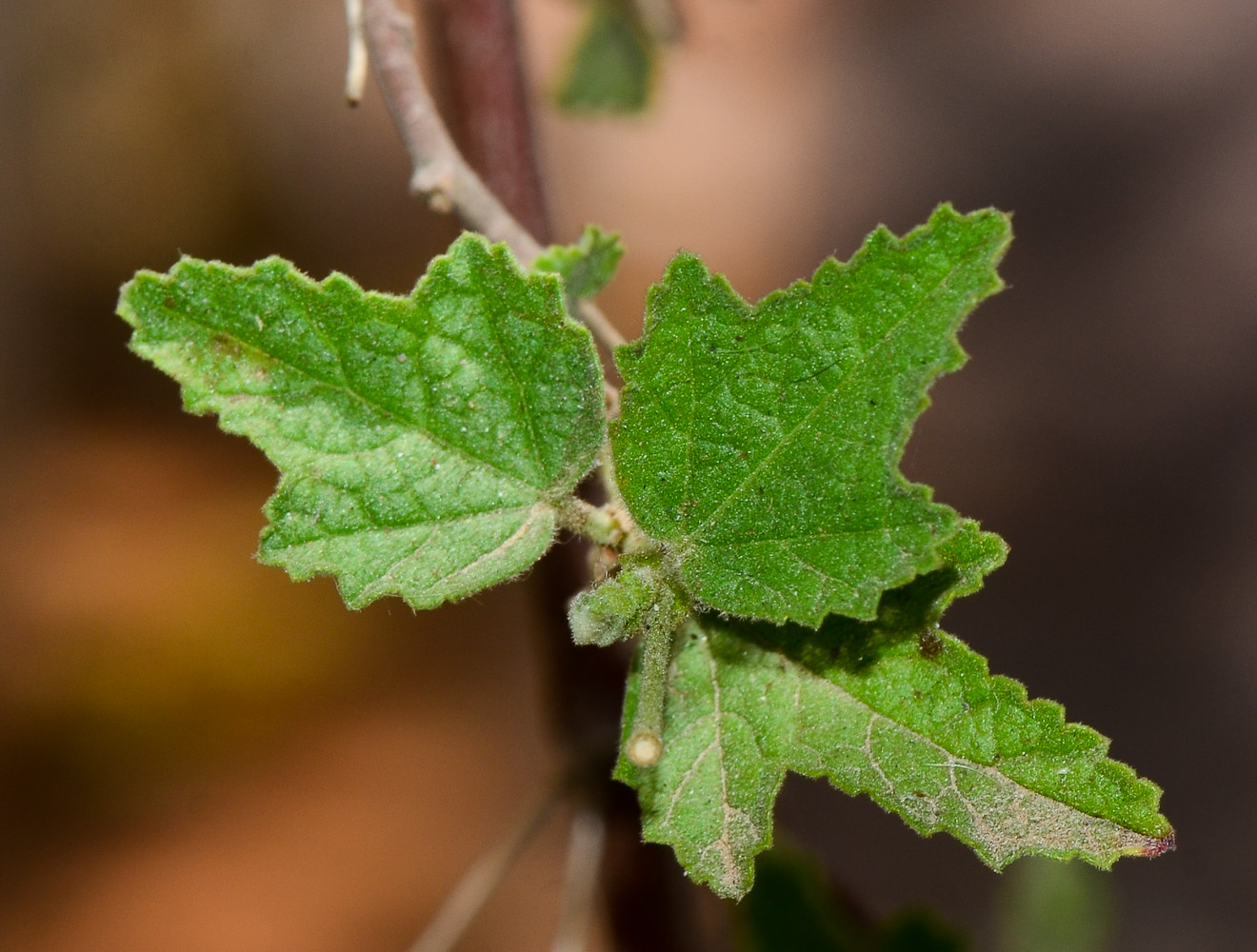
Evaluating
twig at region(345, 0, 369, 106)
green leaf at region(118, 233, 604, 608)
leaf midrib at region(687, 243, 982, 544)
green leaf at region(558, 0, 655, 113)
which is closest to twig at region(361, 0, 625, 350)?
twig at region(345, 0, 369, 106)

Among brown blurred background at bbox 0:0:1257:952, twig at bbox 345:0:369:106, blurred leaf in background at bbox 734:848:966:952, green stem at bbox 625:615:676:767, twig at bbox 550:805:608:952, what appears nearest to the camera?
green stem at bbox 625:615:676:767

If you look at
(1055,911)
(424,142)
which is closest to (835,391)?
(424,142)

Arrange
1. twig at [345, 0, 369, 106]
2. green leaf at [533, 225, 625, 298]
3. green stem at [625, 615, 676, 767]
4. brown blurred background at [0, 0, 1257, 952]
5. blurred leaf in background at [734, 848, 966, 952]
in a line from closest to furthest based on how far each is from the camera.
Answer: green stem at [625, 615, 676, 767] < green leaf at [533, 225, 625, 298] < twig at [345, 0, 369, 106] < blurred leaf in background at [734, 848, 966, 952] < brown blurred background at [0, 0, 1257, 952]

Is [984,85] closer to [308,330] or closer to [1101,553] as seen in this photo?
[1101,553]

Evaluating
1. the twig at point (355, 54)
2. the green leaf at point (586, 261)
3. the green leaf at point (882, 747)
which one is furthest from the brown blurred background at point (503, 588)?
the green leaf at point (882, 747)

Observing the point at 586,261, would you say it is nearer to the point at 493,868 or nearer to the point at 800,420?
the point at 800,420

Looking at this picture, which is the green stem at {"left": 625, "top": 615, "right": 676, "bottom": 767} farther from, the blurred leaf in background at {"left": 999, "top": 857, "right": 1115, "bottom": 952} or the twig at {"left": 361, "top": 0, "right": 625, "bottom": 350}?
the blurred leaf in background at {"left": 999, "top": 857, "right": 1115, "bottom": 952}
